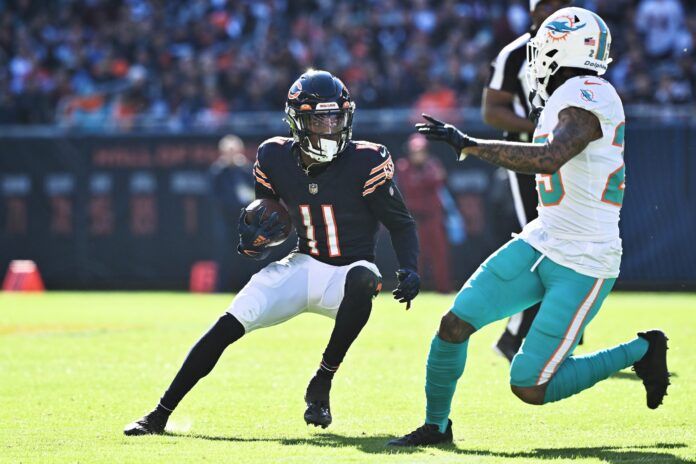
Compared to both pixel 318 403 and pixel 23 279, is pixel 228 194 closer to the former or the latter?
pixel 23 279

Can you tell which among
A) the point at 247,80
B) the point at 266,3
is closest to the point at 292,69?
the point at 247,80

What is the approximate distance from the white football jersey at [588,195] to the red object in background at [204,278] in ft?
35.8

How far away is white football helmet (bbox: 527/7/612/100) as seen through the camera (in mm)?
5184

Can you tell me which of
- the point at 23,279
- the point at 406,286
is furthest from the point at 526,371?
the point at 23,279

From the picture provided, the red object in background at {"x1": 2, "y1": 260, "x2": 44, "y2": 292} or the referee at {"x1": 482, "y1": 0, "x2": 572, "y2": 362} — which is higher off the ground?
the referee at {"x1": 482, "y1": 0, "x2": 572, "y2": 362}

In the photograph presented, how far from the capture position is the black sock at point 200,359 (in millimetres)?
5621

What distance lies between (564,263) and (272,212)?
1.61m

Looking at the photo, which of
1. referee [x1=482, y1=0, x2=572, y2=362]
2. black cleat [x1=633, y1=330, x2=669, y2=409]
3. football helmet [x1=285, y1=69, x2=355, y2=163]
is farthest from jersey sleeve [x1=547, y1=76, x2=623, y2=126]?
referee [x1=482, y1=0, x2=572, y2=362]

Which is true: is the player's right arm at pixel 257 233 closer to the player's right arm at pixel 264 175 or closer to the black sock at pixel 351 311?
the player's right arm at pixel 264 175

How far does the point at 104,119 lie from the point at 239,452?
497 inches

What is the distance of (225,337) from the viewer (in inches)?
223

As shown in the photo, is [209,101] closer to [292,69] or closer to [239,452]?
[292,69]

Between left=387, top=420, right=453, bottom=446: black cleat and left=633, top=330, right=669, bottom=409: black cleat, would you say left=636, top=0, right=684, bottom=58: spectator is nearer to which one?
left=633, top=330, right=669, bottom=409: black cleat

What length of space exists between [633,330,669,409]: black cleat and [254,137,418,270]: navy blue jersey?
123cm
